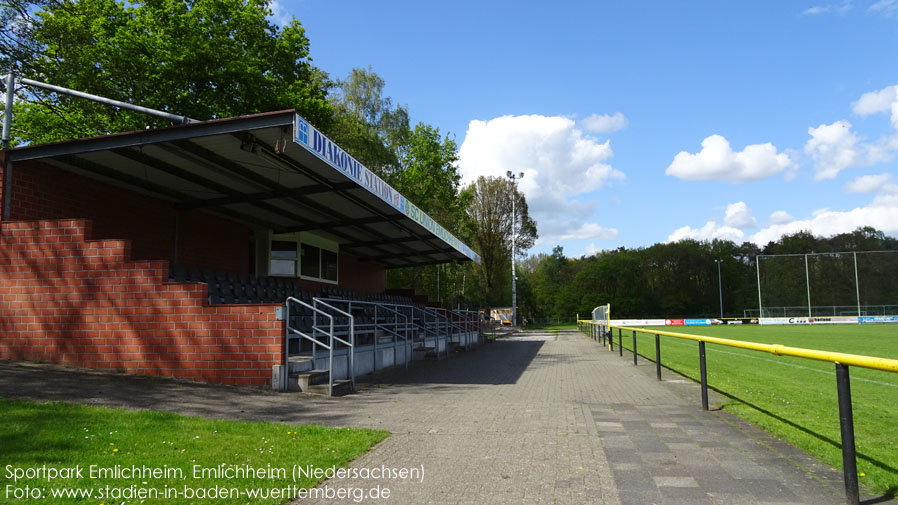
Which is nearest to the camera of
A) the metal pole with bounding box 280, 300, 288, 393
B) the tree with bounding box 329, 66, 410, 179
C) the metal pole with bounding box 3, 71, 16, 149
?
the metal pole with bounding box 280, 300, 288, 393

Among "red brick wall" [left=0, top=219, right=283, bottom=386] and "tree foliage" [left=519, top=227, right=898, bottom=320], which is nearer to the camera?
"red brick wall" [left=0, top=219, right=283, bottom=386]

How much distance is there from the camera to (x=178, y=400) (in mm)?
7195

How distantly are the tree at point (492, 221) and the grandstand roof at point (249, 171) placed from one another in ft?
105

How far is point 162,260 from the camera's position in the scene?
30.1 feet

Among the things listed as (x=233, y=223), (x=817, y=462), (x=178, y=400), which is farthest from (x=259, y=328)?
(x=233, y=223)

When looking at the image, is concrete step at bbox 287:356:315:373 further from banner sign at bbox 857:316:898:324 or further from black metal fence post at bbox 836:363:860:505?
banner sign at bbox 857:316:898:324

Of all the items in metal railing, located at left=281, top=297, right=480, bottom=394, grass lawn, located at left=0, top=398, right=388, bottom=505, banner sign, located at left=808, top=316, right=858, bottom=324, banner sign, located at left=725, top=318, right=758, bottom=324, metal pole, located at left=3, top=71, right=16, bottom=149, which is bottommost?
banner sign, located at left=725, top=318, right=758, bottom=324

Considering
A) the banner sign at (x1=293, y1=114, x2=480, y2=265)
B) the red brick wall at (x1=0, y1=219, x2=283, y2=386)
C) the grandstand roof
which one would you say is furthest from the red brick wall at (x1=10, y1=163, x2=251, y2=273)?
the banner sign at (x1=293, y1=114, x2=480, y2=265)

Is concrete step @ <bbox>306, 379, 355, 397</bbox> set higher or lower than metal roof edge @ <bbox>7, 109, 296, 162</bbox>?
lower

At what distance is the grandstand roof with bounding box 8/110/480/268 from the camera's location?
9258 millimetres

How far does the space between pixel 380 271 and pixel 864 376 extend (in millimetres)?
22066

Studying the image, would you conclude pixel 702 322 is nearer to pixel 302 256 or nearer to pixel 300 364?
pixel 302 256

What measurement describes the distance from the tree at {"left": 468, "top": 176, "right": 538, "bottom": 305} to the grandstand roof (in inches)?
1259

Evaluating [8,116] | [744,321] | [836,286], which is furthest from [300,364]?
[744,321]
